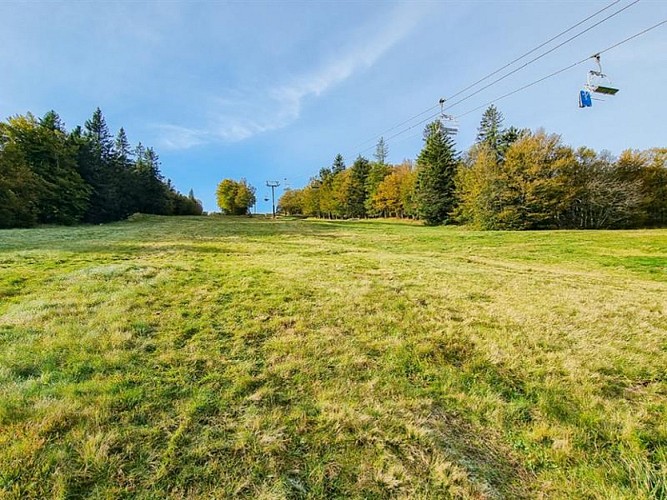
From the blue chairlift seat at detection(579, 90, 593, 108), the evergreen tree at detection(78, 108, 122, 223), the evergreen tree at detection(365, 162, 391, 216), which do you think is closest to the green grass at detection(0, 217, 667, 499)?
the blue chairlift seat at detection(579, 90, 593, 108)

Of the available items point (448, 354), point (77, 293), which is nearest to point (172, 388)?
point (448, 354)

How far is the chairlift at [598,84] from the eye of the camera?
6.76 metres

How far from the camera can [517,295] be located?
5957 mm

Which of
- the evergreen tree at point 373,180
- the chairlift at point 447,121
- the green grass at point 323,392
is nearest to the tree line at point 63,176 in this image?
the green grass at point 323,392

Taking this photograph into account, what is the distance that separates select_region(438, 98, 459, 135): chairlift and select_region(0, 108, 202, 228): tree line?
27908mm

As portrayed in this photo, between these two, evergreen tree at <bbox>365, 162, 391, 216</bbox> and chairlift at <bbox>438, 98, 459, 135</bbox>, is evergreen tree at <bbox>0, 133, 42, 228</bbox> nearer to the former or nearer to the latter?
chairlift at <bbox>438, 98, 459, 135</bbox>

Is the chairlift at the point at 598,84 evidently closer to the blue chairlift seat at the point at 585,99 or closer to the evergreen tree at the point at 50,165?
the blue chairlift seat at the point at 585,99

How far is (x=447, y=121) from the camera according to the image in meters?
12.0

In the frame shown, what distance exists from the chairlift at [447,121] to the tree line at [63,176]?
2791 centimetres

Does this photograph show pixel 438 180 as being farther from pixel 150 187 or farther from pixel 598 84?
pixel 150 187

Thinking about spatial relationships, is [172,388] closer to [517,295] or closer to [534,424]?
[534,424]

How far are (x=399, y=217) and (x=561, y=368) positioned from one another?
40.3 metres

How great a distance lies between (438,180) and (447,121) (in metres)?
20.9

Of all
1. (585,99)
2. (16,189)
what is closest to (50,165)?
(16,189)
